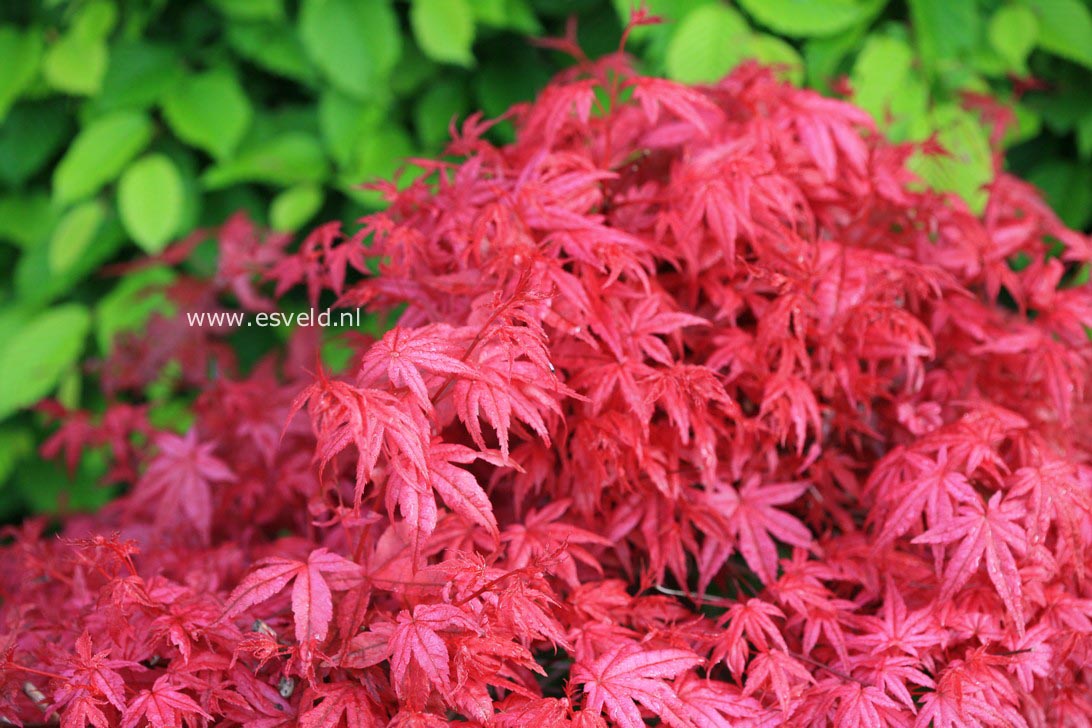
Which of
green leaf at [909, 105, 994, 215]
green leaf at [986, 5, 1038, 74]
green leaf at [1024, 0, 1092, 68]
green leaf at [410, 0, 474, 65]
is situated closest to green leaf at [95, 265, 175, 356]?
green leaf at [410, 0, 474, 65]

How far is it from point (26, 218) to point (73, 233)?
31cm

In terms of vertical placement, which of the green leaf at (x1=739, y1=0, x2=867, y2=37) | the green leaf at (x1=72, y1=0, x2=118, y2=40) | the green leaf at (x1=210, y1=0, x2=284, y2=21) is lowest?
the green leaf at (x1=739, y1=0, x2=867, y2=37)

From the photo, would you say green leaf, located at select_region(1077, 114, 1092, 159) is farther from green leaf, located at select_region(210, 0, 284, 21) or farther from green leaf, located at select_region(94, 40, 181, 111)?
green leaf, located at select_region(94, 40, 181, 111)

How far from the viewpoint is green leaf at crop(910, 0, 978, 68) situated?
201cm

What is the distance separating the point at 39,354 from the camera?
2.35 m

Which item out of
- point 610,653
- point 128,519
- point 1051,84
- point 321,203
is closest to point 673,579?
point 610,653

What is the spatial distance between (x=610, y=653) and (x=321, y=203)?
1815 mm

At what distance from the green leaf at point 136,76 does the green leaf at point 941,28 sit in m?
1.82

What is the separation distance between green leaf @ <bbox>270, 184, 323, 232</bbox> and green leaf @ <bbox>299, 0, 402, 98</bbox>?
29 centimetres

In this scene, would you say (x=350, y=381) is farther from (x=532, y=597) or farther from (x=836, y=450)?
(x=836, y=450)

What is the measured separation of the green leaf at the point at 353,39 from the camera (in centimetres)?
217

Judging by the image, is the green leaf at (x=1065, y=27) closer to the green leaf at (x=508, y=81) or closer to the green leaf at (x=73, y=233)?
the green leaf at (x=508, y=81)

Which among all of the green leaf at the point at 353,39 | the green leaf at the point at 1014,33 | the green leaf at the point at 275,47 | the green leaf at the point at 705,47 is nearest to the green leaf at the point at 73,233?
the green leaf at the point at 275,47

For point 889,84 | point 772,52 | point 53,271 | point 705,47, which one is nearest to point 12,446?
point 53,271
